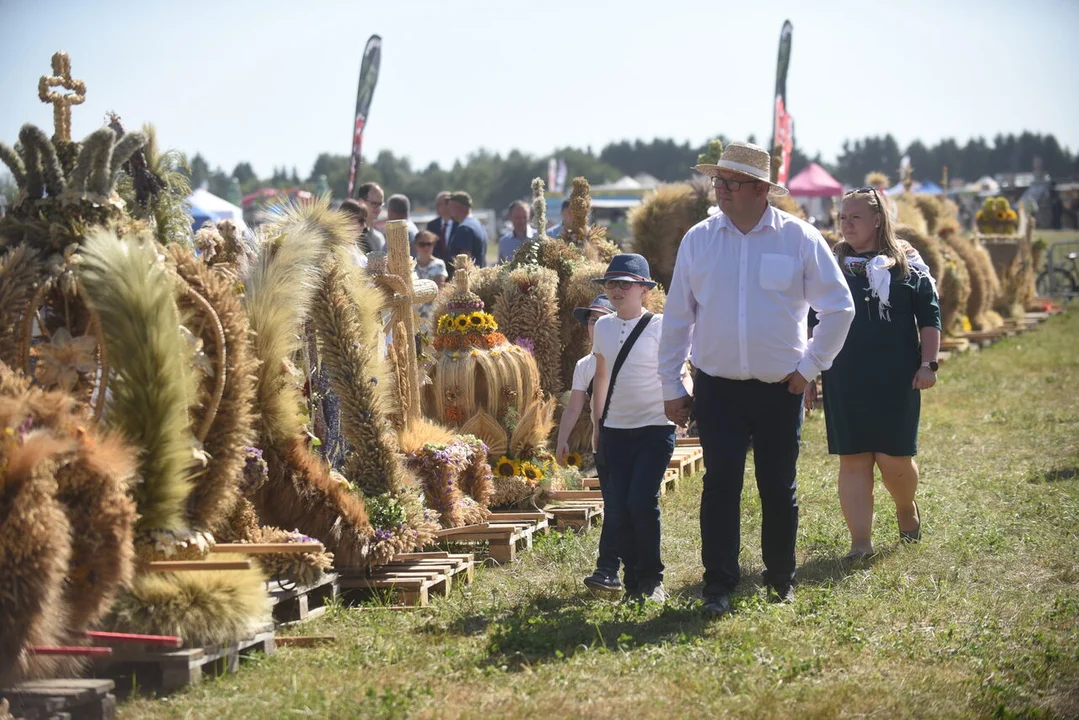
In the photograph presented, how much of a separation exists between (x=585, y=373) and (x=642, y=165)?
153 metres

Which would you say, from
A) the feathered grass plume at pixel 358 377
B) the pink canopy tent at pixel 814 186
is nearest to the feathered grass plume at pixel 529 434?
the feathered grass plume at pixel 358 377

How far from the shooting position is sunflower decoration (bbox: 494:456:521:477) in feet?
26.1

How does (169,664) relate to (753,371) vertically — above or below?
below

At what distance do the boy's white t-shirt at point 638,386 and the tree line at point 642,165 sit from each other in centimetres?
8985

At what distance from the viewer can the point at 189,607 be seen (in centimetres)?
445

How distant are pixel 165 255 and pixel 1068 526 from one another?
17.2ft

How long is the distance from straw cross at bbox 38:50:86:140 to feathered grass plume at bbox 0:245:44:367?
0.92 metres

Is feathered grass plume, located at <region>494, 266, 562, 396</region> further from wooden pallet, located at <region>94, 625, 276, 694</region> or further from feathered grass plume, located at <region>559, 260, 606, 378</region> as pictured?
wooden pallet, located at <region>94, 625, 276, 694</region>

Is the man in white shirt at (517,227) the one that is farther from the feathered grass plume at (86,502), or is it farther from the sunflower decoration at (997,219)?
the sunflower decoration at (997,219)

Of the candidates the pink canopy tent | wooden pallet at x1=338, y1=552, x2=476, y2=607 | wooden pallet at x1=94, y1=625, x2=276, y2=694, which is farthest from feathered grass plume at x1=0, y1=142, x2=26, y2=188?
the pink canopy tent

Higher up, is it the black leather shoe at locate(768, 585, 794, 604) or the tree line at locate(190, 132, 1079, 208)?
the tree line at locate(190, 132, 1079, 208)

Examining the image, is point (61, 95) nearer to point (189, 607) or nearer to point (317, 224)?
point (317, 224)

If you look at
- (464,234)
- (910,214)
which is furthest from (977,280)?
(464,234)

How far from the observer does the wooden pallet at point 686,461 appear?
30.5ft
